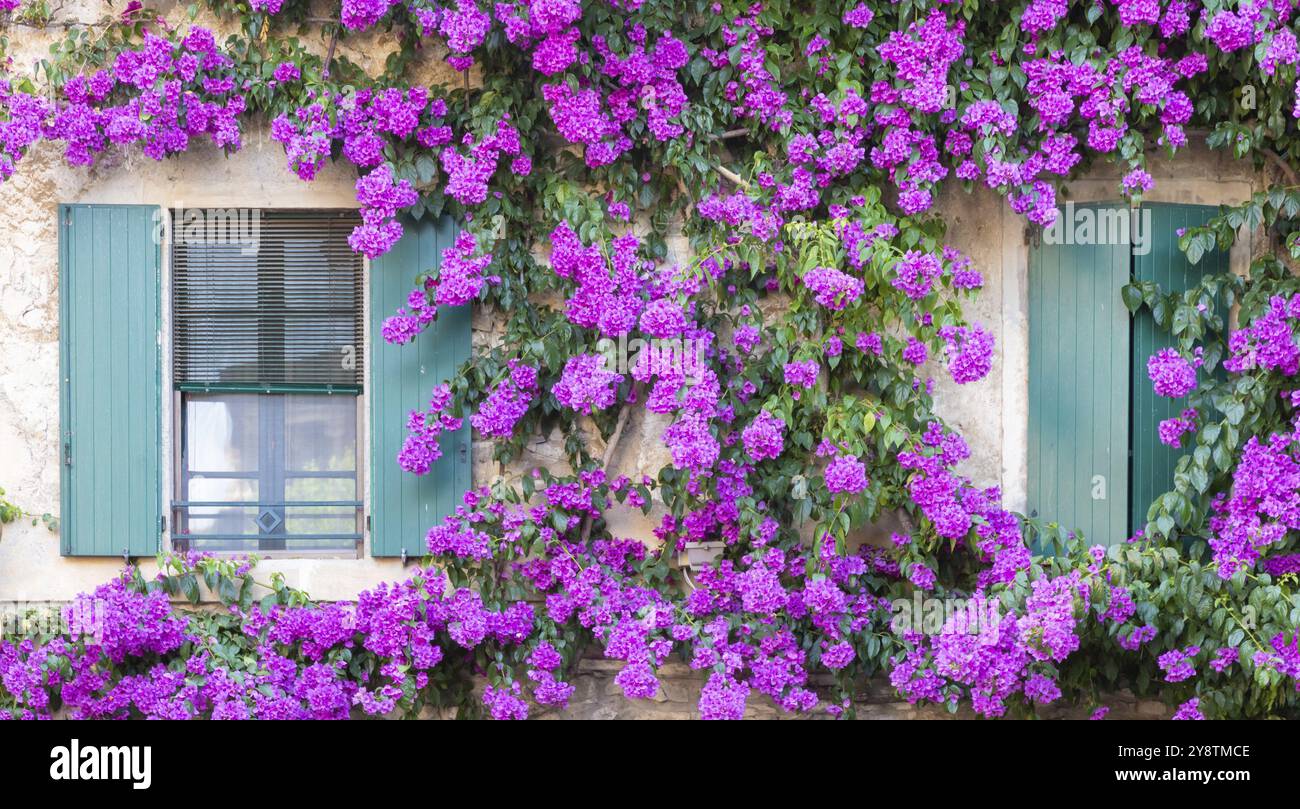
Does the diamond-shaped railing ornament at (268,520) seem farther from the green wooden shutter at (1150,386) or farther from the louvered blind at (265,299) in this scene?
the green wooden shutter at (1150,386)

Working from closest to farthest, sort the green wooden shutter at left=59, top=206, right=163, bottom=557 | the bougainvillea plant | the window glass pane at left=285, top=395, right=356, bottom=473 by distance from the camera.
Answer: the bougainvillea plant < the green wooden shutter at left=59, top=206, right=163, bottom=557 < the window glass pane at left=285, top=395, right=356, bottom=473

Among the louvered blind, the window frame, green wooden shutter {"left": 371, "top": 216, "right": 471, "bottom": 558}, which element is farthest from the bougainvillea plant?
the louvered blind

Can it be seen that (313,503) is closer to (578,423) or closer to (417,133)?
(578,423)

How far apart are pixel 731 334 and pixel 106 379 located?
8.69 ft

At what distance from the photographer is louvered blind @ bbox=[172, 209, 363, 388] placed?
6.17 meters

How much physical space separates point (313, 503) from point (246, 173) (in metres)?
1.44

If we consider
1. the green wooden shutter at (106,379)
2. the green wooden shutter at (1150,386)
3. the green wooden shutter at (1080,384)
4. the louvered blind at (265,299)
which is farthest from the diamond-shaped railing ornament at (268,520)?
the green wooden shutter at (1150,386)

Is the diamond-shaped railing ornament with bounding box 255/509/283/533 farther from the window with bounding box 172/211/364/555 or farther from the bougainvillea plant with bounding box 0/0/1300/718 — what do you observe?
the bougainvillea plant with bounding box 0/0/1300/718

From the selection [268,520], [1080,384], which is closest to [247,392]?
[268,520]

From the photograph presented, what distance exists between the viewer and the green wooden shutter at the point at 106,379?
604 centimetres

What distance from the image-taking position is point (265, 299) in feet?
20.3

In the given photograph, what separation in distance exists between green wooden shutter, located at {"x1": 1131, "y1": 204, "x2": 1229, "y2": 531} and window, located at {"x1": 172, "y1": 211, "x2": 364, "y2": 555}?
3363 millimetres

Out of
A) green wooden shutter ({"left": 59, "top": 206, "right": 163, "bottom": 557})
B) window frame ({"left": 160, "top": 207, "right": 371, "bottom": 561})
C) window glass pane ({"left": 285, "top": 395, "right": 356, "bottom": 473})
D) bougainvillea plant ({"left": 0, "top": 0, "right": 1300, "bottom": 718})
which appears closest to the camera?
bougainvillea plant ({"left": 0, "top": 0, "right": 1300, "bottom": 718})

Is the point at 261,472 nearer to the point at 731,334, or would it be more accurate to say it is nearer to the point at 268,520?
the point at 268,520
